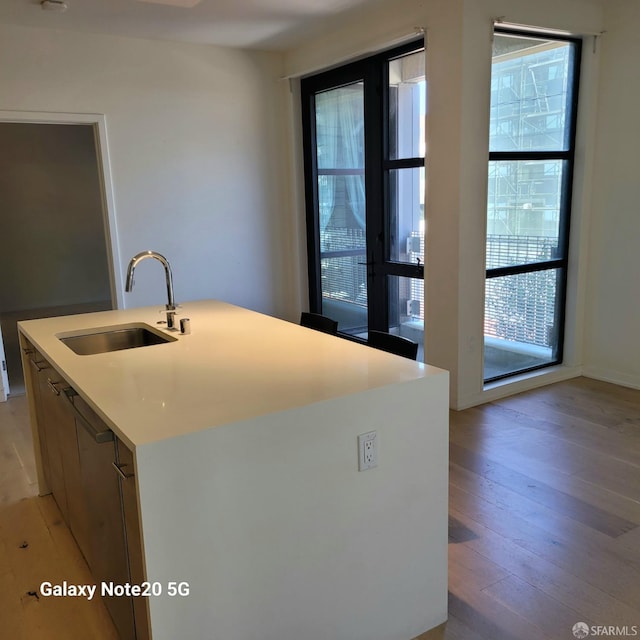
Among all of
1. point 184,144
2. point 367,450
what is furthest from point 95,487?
point 184,144

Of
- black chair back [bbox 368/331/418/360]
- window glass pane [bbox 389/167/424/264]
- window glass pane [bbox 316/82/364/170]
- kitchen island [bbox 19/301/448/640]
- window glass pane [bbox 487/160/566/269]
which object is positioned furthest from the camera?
window glass pane [bbox 316/82/364/170]

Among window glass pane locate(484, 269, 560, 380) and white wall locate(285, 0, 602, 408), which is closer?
white wall locate(285, 0, 602, 408)

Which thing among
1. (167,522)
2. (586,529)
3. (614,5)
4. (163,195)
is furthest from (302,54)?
(167,522)

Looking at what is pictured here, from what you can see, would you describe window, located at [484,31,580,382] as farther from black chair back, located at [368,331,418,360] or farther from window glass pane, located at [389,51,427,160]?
black chair back, located at [368,331,418,360]

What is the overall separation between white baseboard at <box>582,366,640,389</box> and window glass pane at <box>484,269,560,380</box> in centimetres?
29

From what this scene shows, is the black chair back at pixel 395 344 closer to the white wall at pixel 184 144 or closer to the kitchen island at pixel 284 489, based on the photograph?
the kitchen island at pixel 284 489

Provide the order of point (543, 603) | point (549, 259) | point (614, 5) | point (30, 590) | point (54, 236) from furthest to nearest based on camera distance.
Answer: point (54, 236) < point (549, 259) < point (614, 5) < point (30, 590) < point (543, 603)

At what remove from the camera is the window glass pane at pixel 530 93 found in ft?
13.3

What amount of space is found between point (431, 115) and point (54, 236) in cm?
662

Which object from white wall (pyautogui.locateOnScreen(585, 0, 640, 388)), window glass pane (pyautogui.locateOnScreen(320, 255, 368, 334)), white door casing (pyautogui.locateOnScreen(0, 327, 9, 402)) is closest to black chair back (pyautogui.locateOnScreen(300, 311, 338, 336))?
window glass pane (pyautogui.locateOnScreen(320, 255, 368, 334))

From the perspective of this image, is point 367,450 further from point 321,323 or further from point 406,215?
point 406,215

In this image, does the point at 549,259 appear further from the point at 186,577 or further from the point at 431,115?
the point at 186,577

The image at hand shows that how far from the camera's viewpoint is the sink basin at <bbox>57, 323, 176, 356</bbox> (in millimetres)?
2832

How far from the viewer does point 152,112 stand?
491cm
